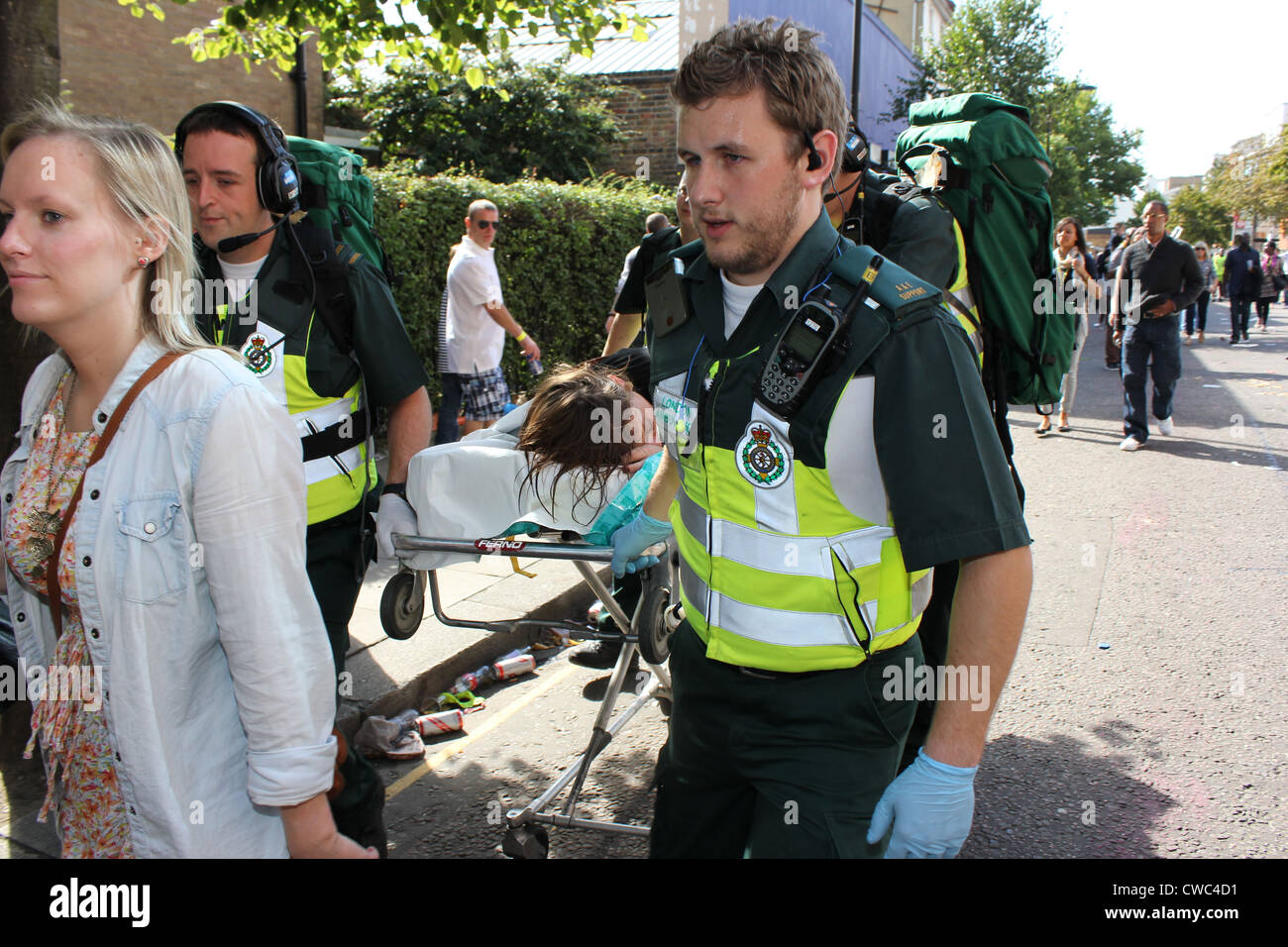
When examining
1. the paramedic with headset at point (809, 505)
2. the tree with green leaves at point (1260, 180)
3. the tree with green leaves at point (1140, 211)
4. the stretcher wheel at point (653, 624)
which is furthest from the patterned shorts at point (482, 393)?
the tree with green leaves at point (1260, 180)

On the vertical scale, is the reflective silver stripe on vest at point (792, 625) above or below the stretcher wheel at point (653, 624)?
above

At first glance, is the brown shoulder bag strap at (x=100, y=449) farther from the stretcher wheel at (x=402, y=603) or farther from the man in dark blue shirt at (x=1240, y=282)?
the man in dark blue shirt at (x=1240, y=282)

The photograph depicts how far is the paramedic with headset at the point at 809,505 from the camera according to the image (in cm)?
170

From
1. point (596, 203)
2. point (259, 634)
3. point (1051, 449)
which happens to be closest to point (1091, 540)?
point (1051, 449)

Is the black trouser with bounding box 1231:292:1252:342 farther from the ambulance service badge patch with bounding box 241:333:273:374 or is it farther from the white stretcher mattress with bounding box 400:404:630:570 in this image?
the ambulance service badge patch with bounding box 241:333:273:374

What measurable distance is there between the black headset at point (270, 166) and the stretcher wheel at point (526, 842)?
6.83 ft

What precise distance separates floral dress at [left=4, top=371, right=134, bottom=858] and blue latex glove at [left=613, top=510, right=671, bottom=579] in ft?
4.59

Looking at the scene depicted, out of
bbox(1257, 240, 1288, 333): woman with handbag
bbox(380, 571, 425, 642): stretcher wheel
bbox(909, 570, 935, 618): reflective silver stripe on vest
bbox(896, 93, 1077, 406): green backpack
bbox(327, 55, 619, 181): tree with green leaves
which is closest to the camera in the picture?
bbox(909, 570, 935, 618): reflective silver stripe on vest

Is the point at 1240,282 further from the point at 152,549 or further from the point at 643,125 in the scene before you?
the point at 152,549

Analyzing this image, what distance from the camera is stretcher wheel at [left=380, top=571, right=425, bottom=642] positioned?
3.48 meters

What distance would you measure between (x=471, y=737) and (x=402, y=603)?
3.66 ft

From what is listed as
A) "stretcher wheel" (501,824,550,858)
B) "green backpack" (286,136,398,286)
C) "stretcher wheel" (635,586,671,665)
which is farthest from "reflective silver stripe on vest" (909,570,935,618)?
"green backpack" (286,136,398,286)

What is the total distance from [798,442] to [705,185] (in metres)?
0.54

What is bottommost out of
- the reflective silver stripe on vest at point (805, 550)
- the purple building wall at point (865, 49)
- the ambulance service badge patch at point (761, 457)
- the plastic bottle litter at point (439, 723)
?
the plastic bottle litter at point (439, 723)
